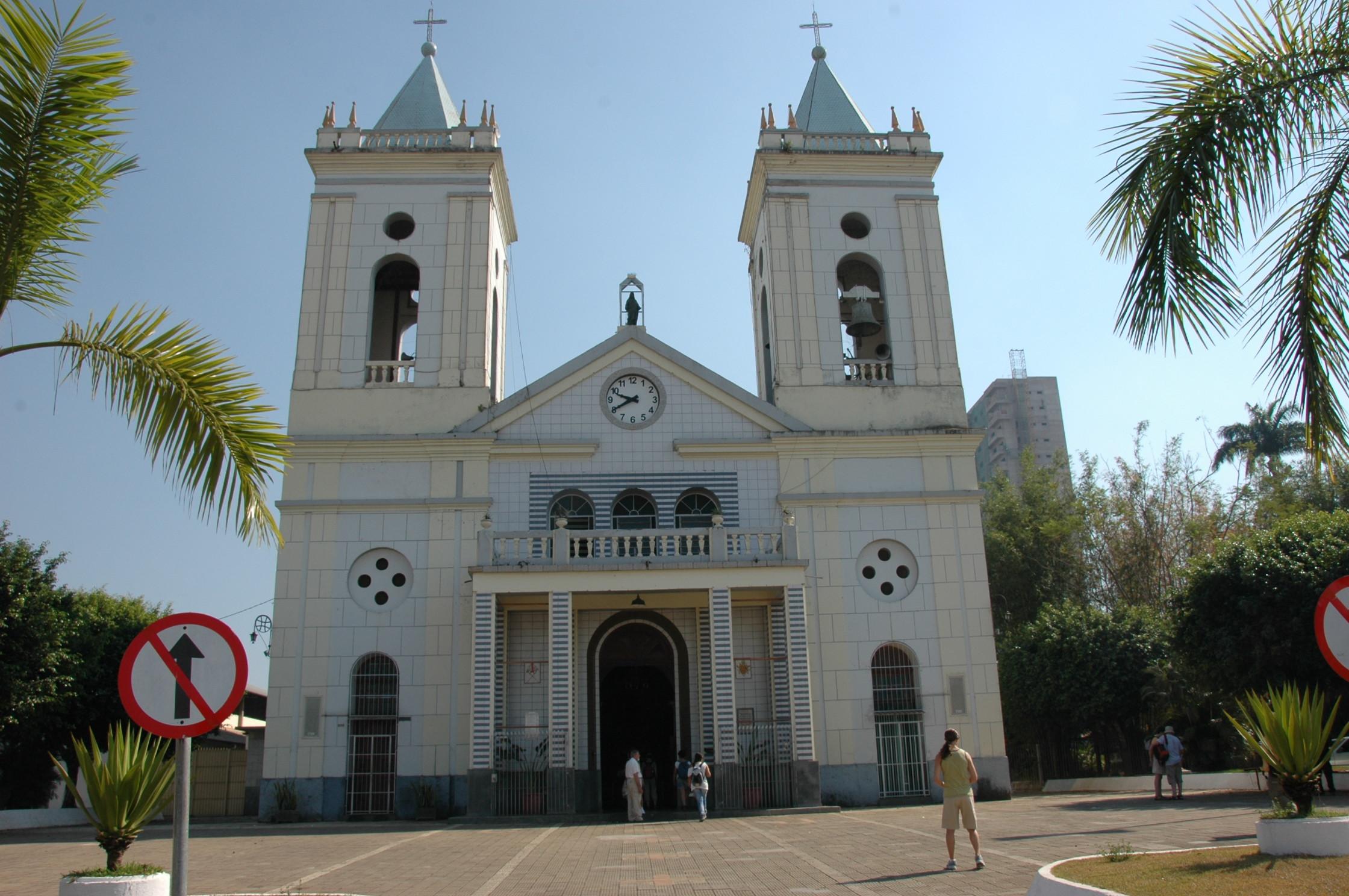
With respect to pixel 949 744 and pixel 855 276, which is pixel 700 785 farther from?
pixel 855 276

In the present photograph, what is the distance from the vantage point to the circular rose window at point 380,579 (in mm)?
23328

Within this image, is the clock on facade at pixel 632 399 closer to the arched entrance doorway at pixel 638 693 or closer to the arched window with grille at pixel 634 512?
the arched window with grille at pixel 634 512

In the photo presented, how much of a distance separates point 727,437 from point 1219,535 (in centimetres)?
2178

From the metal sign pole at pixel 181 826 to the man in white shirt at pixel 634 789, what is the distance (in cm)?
1430

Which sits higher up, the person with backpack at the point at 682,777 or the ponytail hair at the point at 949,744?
the ponytail hair at the point at 949,744

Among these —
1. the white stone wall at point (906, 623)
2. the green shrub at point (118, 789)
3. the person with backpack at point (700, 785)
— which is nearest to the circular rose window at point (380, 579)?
the person with backpack at point (700, 785)

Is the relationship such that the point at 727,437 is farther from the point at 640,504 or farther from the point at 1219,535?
the point at 1219,535

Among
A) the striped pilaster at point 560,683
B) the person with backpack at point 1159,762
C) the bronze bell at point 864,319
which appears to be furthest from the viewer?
the bronze bell at point 864,319

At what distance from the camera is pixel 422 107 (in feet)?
92.8

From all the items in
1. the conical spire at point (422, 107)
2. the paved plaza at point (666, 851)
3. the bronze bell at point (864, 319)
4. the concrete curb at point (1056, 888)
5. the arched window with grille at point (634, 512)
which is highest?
the conical spire at point (422, 107)

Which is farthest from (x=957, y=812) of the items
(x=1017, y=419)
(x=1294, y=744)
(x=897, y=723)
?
(x=1017, y=419)

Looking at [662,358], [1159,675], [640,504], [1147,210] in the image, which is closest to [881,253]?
[662,358]

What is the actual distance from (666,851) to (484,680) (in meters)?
7.82

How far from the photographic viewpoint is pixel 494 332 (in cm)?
2817
